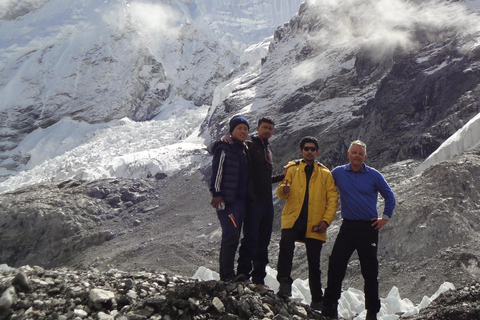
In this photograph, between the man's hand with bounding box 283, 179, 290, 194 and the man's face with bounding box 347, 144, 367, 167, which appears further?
the man's hand with bounding box 283, 179, 290, 194

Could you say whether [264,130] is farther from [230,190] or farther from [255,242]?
[255,242]

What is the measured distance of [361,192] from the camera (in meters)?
6.07

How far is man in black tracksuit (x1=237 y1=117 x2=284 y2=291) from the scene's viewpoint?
6.25m

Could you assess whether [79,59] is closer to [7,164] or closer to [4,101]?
[4,101]

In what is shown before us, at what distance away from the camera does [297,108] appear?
1845 inches

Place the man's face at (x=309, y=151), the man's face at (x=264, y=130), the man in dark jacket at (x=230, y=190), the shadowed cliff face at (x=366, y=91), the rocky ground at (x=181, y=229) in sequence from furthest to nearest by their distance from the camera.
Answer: the shadowed cliff face at (x=366, y=91), the rocky ground at (x=181, y=229), the man's face at (x=264, y=130), the man's face at (x=309, y=151), the man in dark jacket at (x=230, y=190)

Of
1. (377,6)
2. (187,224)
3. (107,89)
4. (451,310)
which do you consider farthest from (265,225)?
(107,89)

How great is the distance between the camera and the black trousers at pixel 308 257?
6133mm

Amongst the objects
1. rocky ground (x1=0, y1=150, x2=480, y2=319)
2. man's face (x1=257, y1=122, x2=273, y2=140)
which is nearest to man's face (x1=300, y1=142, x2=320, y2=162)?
man's face (x1=257, y1=122, x2=273, y2=140)

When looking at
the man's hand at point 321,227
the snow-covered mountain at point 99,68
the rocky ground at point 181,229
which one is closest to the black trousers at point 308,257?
the man's hand at point 321,227

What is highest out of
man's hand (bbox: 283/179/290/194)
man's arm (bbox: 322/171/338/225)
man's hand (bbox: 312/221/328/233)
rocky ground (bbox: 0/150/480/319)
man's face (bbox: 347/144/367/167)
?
man's face (bbox: 347/144/367/167)

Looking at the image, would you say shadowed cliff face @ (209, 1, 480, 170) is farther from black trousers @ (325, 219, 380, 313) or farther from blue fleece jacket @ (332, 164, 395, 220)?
black trousers @ (325, 219, 380, 313)

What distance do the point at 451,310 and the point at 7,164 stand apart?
99441 millimetres

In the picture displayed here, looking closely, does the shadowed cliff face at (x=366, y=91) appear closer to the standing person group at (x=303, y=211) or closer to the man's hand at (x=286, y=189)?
the standing person group at (x=303, y=211)
